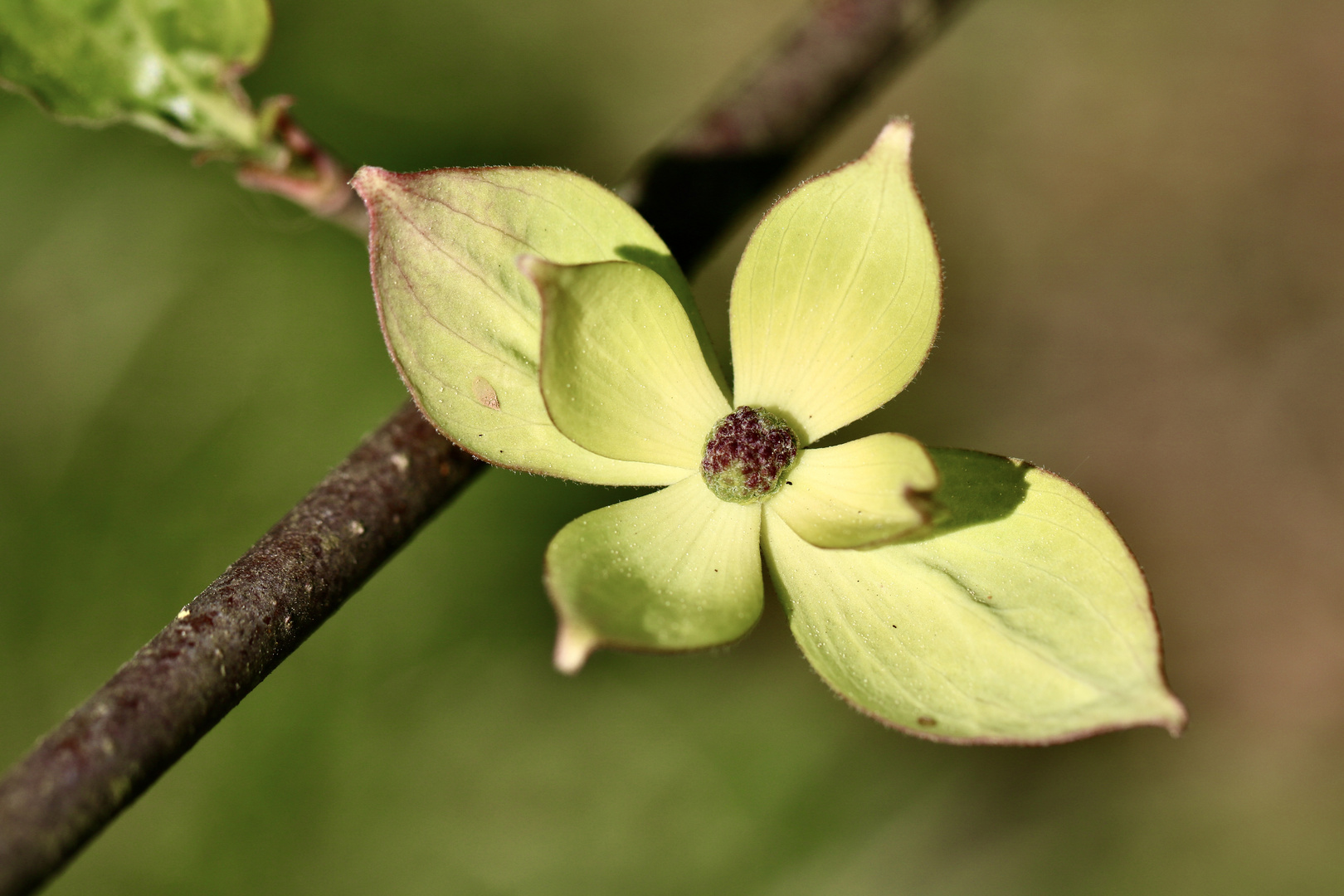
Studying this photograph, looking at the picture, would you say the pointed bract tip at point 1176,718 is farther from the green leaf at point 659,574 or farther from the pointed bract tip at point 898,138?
the pointed bract tip at point 898,138

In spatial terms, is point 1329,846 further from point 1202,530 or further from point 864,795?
point 864,795

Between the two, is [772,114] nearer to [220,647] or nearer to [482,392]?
[482,392]

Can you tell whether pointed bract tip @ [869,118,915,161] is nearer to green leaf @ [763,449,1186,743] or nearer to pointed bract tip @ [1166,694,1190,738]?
green leaf @ [763,449,1186,743]

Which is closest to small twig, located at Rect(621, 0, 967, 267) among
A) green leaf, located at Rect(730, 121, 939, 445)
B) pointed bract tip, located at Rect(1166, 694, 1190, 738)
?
green leaf, located at Rect(730, 121, 939, 445)

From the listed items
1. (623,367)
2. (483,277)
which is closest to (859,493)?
(623,367)

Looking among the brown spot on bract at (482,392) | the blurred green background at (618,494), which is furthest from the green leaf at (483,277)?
the blurred green background at (618,494)

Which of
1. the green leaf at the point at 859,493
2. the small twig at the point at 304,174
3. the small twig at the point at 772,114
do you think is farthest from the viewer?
the small twig at the point at 772,114

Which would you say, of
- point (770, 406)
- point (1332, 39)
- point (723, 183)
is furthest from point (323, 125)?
point (1332, 39)
